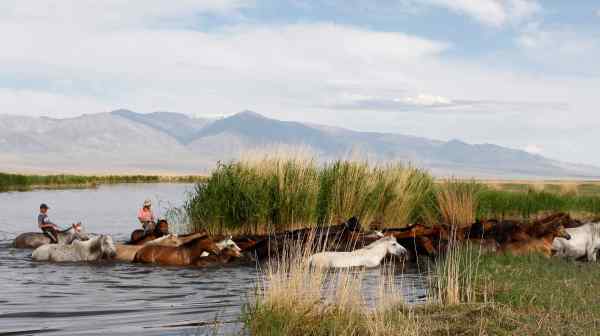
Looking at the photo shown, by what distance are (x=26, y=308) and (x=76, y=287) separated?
6.98 ft

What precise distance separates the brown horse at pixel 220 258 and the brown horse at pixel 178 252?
0.30ft

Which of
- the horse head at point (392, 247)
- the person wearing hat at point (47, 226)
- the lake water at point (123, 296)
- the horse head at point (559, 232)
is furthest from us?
the person wearing hat at point (47, 226)

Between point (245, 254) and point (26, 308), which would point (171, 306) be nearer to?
point (26, 308)

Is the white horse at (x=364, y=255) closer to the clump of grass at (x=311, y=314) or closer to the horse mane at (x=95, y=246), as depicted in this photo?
the horse mane at (x=95, y=246)

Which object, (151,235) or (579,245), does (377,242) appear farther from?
(151,235)

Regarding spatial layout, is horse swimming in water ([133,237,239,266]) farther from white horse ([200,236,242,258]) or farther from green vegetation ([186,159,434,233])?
green vegetation ([186,159,434,233])

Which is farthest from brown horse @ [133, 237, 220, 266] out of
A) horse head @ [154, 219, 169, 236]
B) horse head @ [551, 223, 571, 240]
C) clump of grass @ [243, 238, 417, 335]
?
horse head @ [551, 223, 571, 240]

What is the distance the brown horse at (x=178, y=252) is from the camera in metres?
16.5

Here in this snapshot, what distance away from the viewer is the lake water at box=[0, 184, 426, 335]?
992 cm

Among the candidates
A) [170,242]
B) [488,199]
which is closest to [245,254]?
[170,242]

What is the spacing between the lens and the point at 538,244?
16734mm

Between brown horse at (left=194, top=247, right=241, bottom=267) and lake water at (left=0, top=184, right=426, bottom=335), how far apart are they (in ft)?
1.09

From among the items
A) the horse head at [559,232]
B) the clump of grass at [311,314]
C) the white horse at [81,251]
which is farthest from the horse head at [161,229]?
the clump of grass at [311,314]

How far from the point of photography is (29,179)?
219ft
